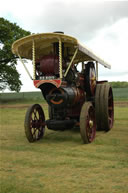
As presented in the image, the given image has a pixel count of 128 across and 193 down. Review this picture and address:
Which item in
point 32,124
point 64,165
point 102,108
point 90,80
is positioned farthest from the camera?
point 90,80

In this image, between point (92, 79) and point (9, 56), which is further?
point (9, 56)

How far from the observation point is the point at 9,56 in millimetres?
23125

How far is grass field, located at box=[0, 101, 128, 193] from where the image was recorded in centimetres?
327

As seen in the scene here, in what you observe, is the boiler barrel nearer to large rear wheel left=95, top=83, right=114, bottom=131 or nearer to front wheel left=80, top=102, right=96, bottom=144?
front wheel left=80, top=102, right=96, bottom=144

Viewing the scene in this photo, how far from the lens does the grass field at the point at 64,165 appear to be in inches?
129

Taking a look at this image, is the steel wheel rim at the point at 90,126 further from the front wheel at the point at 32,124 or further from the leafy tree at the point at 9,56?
the leafy tree at the point at 9,56

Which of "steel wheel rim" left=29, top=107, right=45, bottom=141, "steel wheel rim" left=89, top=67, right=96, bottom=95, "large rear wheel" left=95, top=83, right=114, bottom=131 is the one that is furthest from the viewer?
"steel wheel rim" left=89, top=67, right=96, bottom=95

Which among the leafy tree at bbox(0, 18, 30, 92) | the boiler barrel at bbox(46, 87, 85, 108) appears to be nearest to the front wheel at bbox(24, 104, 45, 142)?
the boiler barrel at bbox(46, 87, 85, 108)

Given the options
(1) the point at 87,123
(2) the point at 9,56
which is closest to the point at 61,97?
(1) the point at 87,123

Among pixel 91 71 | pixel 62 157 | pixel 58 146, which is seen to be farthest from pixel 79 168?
pixel 91 71

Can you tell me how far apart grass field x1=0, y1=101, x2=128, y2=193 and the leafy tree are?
17.8 m

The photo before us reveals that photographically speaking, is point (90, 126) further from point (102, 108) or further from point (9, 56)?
point (9, 56)

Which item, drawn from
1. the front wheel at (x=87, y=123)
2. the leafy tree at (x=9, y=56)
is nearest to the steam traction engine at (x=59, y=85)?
the front wheel at (x=87, y=123)

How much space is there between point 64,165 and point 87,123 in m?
1.85
